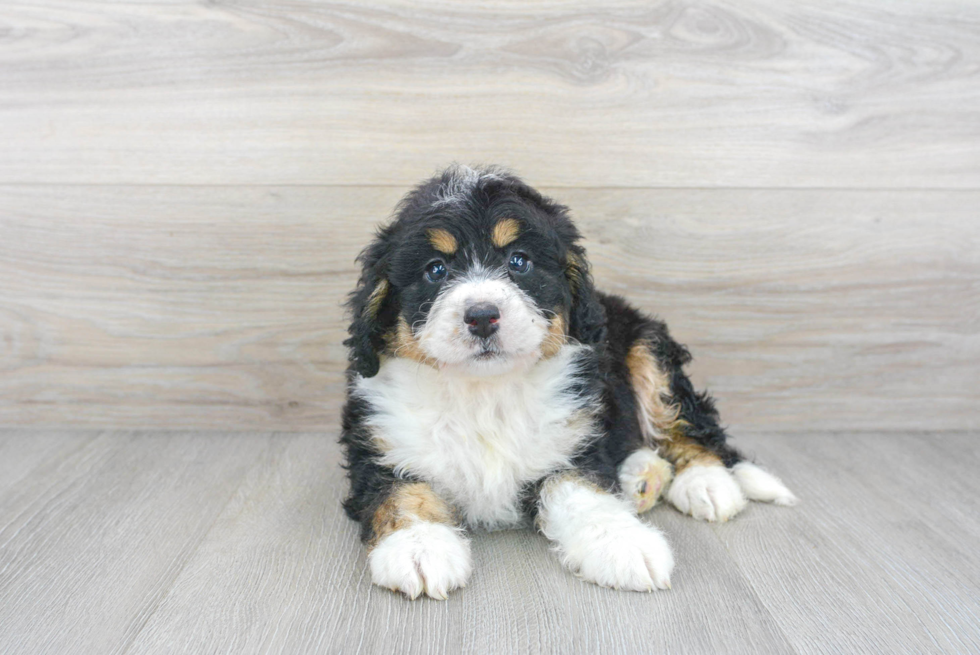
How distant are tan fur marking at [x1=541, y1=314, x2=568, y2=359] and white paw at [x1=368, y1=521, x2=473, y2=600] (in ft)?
1.90

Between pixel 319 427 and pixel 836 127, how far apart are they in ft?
8.21

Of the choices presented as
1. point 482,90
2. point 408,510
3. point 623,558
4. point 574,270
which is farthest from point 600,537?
point 482,90

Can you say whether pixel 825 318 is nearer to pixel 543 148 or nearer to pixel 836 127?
pixel 836 127

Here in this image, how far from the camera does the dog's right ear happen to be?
2.18m

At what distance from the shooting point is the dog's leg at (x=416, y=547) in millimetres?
1880

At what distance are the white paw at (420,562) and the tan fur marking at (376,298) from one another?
0.62 metres

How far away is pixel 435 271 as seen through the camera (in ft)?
6.94

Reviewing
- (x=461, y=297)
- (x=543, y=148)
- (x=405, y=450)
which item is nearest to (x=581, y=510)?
(x=405, y=450)

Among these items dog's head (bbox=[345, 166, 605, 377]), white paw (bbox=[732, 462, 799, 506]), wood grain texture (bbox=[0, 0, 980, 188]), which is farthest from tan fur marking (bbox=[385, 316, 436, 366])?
white paw (bbox=[732, 462, 799, 506])

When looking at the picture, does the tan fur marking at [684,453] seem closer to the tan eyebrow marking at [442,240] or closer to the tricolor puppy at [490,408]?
the tricolor puppy at [490,408]

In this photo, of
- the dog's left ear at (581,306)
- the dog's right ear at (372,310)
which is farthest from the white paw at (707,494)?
the dog's right ear at (372,310)

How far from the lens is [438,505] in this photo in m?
2.15

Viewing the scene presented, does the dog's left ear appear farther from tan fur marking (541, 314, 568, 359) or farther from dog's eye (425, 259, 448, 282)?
dog's eye (425, 259, 448, 282)

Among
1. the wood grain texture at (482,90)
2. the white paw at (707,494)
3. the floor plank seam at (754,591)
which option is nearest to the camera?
the floor plank seam at (754,591)
